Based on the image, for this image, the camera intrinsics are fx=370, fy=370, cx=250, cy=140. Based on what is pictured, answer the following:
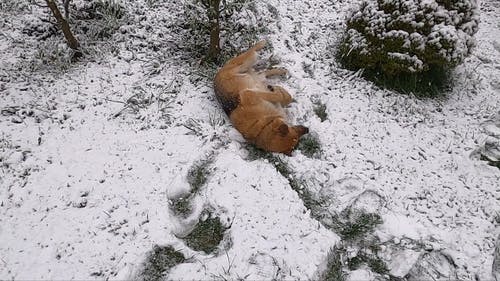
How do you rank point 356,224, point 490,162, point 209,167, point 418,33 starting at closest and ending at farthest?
1. point 356,224
2. point 209,167
3. point 490,162
4. point 418,33

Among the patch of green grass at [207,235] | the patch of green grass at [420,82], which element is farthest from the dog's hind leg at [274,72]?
the patch of green grass at [207,235]

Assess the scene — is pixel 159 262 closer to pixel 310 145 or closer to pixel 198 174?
pixel 198 174

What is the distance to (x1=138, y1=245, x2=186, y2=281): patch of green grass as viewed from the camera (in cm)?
305

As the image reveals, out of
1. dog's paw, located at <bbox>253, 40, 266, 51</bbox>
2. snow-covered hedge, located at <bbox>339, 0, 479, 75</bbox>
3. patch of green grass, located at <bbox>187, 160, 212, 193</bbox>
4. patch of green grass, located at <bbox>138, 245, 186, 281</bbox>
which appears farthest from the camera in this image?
dog's paw, located at <bbox>253, 40, 266, 51</bbox>

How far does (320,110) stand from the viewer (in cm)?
442

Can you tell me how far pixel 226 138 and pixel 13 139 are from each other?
2186mm

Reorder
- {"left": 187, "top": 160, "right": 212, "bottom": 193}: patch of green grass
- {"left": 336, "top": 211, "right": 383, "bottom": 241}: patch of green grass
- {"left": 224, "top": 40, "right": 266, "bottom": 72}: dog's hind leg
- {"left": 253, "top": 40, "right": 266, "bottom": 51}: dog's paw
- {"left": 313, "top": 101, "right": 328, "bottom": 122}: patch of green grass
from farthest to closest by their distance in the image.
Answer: {"left": 253, "top": 40, "right": 266, "bottom": 51}: dog's paw < {"left": 313, "top": 101, "right": 328, "bottom": 122}: patch of green grass < {"left": 224, "top": 40, "right": 266, "bottom": 72}: dog's hind leg < {"left": 187, "top": 160, "right": 212, "bottom": 193}: patch of green grass < {"left": 336, "top": 211, "right": 383, "bottom": 241}: patch of green grass

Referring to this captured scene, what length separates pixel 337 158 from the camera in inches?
156

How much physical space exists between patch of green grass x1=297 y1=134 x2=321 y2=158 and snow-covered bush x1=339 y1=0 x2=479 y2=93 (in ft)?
4.11

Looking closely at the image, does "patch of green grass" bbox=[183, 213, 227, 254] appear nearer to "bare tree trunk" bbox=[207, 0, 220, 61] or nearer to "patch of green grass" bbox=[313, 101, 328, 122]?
"patch of green grass" bbox=[313, 101, 328, 122]

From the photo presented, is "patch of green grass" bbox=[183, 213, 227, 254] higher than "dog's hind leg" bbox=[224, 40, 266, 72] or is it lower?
lower

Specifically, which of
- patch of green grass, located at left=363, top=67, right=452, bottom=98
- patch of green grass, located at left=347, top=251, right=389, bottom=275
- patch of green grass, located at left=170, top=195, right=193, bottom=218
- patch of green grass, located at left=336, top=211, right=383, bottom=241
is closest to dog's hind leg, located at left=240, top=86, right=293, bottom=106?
patch of green grass, located at left=170, top=195, right=193, bottom=218

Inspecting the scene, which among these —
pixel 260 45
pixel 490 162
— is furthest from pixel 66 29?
pixel 490 162

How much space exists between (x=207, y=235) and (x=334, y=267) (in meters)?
1.15
